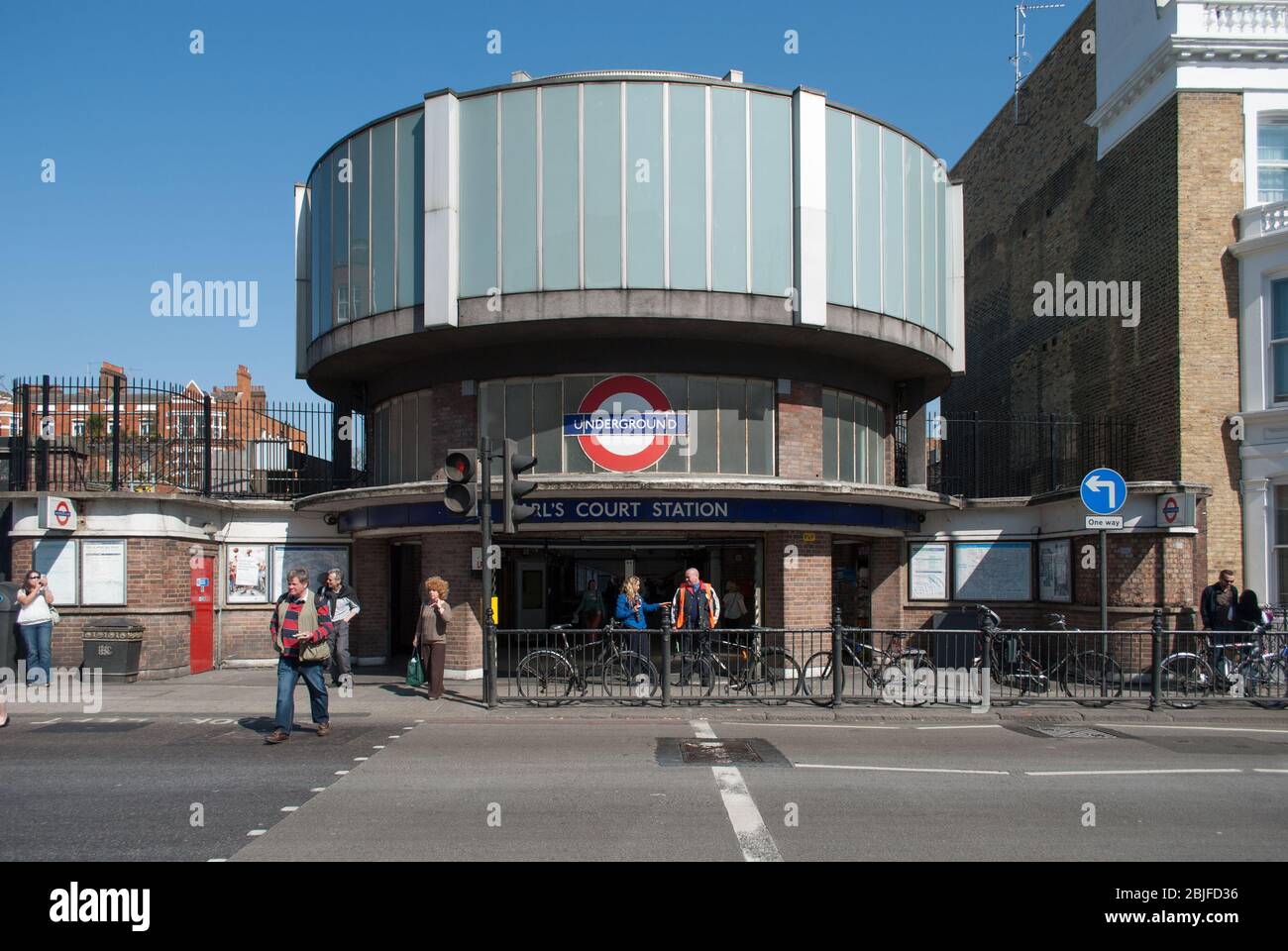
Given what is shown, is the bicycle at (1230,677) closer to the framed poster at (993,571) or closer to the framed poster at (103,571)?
the framed poster at (993,571)

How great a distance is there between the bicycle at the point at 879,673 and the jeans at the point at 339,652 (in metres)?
7.18

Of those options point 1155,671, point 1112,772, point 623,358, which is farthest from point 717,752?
point 623,358

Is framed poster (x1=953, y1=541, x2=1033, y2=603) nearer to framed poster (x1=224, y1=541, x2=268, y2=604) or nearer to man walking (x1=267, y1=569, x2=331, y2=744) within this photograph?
man walking (x1=267, y1=569, x2=331, y2=744)

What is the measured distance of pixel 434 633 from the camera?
1469cm

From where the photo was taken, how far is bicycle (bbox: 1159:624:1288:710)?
1380 cm

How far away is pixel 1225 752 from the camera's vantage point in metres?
10.7

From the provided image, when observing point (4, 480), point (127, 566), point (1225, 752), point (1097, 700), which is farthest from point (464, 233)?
point (1225, 752)

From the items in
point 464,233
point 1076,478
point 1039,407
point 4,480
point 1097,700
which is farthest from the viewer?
point 1039,407

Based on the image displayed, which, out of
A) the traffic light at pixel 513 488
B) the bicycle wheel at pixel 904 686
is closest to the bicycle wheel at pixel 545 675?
the traffic light at pixel 513 488

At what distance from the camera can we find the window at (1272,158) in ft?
60.5

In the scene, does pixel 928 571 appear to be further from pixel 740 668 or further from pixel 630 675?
pixel 630 675

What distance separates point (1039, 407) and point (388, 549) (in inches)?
627

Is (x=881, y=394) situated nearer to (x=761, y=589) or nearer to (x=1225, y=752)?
(x=761, y=589)
